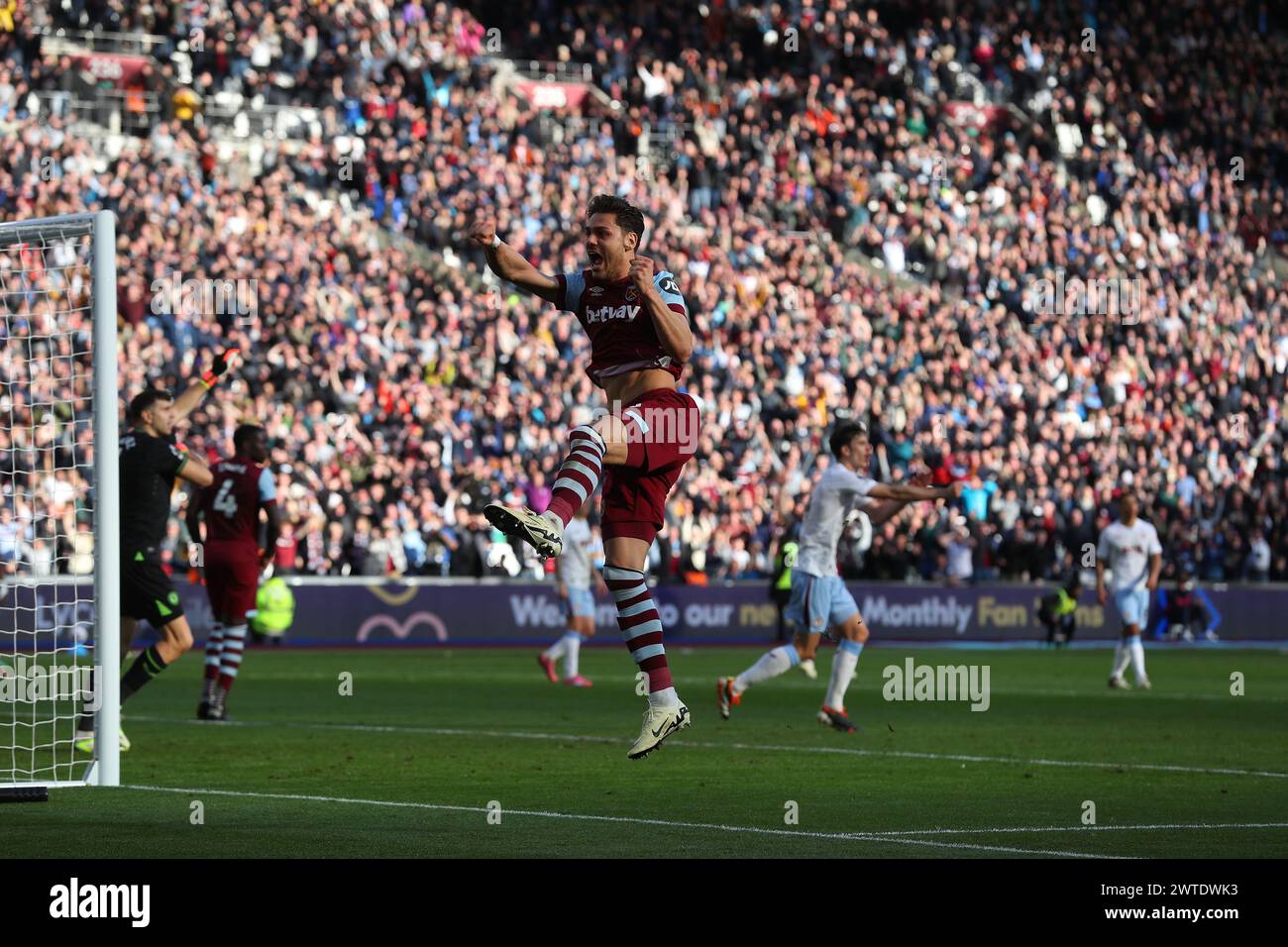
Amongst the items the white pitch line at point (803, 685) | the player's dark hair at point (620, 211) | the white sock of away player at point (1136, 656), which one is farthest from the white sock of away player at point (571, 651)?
the player's dark hair at point (620, 211)

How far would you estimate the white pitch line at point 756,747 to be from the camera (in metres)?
14.6

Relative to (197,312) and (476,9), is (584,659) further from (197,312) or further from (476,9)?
(476,9)

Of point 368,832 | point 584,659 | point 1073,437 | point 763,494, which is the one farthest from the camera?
point 1073,437

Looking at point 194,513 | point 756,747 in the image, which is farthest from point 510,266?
point 194,513

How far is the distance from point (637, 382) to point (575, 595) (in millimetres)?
13973

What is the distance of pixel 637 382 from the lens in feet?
36.4

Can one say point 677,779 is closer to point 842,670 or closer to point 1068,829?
point 1068,829

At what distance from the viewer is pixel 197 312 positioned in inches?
1312

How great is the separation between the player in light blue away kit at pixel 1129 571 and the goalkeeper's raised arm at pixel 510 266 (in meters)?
15.4

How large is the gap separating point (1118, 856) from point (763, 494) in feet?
94.3

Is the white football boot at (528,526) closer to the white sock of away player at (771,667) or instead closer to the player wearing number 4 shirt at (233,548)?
the white sock of away player at (771,667)

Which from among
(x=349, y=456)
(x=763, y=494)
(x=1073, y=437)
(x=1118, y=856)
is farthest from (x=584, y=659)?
(x=1118, y=856)

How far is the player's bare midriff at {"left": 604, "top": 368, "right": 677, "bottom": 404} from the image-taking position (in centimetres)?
1105

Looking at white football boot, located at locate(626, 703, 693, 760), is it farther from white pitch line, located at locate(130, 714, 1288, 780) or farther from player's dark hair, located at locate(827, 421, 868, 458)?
player's dark hair, located at locate(827, 421, 868, 458)
